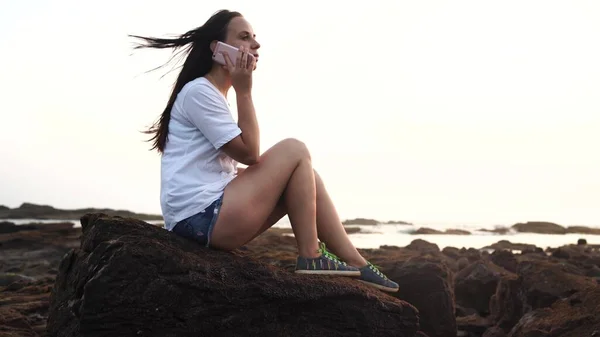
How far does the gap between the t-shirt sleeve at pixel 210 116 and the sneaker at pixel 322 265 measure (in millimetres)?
1177

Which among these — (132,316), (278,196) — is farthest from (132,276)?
(278,196)

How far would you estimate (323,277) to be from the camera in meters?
4.61

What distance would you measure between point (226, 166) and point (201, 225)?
1.65 feet

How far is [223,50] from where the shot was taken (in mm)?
4516

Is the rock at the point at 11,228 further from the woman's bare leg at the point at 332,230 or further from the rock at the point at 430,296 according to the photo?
the woman's bare leg at the point at 332,230

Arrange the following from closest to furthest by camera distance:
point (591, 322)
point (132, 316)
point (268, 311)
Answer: point (132, 316) → point (268, 311) → point (591, 322)

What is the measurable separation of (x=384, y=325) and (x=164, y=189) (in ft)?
6.72

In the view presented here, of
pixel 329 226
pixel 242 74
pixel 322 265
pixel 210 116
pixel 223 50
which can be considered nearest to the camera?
pixel 210 116

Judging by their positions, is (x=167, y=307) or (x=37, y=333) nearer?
(x=167, y=307)

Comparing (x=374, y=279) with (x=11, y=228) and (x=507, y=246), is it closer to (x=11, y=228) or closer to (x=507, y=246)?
(x=507, y=246)

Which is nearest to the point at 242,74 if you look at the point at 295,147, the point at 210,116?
the point at 210,116

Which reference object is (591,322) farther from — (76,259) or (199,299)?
(76,259)

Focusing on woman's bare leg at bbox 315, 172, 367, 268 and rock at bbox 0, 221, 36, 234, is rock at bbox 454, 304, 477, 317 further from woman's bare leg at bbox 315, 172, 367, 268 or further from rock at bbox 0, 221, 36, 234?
rock at bbox 0, 221, 36, 234

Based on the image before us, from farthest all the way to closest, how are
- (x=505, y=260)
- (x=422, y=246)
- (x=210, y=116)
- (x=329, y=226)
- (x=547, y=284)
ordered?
1. (x=422, y=246)
2. (x=505, y=260)
3. (x=547, y=284)
4. (x=329, y=226)
5. (x=210, y=116)
